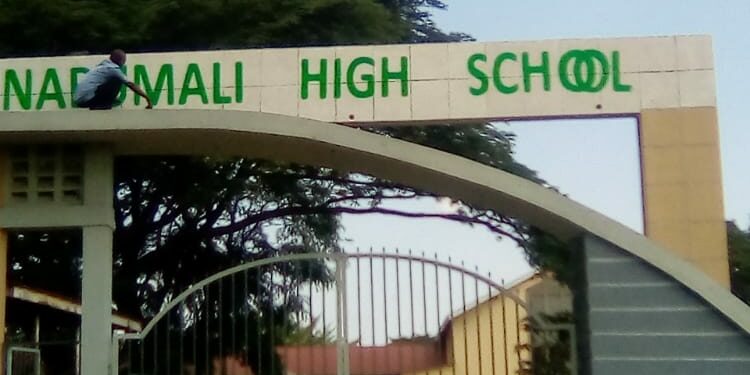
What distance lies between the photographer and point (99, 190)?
23.6ft

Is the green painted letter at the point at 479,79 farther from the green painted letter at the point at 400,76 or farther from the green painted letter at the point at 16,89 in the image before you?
the green painted letter at the point at 16,89

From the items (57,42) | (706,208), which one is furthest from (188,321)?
(706,208)

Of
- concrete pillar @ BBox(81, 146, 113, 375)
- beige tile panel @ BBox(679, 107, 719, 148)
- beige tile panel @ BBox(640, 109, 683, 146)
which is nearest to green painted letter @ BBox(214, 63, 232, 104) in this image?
concrete pillar @ BBox(81, 146, 113, 375)

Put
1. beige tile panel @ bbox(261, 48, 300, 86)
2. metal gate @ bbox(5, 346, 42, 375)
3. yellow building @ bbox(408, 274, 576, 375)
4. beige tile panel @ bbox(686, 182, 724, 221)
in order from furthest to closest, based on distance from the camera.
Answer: beige tile panel @ bbox(261, 48, 300, 86)
beige tile panel @ bbox(686, 182, 724, 221)
metal gate @ bbox(5, 346, 42, 375)
yellow building @ bbox(408, 274, 576, 375)

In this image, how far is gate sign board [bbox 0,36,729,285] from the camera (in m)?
8.20

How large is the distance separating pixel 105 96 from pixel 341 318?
2090 mm

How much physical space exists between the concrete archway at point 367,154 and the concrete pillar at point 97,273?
19cm

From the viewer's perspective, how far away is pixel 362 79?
324 inches

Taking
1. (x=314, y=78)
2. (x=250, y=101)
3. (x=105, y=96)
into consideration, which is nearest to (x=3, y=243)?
(x=105, y=96)

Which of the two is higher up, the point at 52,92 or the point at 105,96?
the point at 52,92

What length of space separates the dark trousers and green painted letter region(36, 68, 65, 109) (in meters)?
1.04

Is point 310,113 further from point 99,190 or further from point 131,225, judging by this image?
point 131,225

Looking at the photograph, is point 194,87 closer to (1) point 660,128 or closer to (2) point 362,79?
(2) point 362,79

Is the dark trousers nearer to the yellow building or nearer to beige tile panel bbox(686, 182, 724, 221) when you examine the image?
the yellow building
